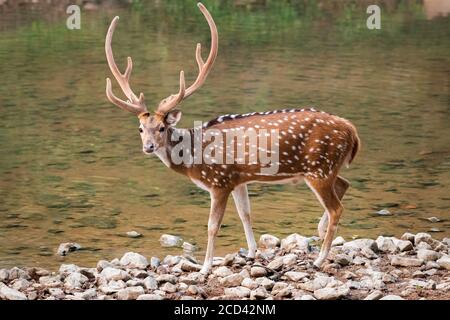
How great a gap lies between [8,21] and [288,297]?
15.1m

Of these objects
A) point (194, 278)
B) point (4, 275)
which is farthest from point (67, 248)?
point (194, 278)

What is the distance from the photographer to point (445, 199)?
38.8ft

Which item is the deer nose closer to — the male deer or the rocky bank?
the male deer

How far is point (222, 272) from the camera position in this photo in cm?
896

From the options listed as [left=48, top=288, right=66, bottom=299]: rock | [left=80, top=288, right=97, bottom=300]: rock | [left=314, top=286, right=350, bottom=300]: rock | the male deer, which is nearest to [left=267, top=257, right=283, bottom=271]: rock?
the male deer

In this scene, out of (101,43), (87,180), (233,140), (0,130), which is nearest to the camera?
(233,140)

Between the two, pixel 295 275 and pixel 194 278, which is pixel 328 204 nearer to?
pixel 295 275

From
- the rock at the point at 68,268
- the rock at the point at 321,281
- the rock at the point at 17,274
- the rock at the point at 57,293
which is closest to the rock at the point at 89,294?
the rock at the point at 57,293

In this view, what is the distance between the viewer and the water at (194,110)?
10.9 metres

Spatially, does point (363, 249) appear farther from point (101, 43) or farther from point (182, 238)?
point (101, 43)

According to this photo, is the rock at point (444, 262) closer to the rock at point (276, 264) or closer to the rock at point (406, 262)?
the rock at point (406, 262)

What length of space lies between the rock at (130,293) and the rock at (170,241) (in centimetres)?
169

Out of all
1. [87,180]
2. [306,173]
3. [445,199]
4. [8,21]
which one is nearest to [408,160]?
[445,199]

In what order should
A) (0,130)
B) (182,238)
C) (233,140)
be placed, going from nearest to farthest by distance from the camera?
(233,140) → (182,238) → (0,130)
